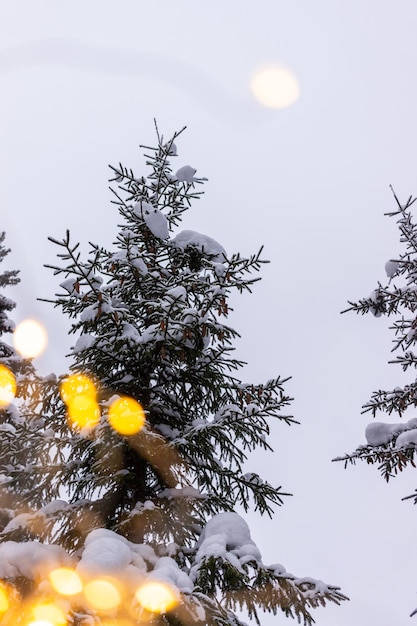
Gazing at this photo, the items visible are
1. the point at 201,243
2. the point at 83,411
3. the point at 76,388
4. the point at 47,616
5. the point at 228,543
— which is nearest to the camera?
the point at 47,616

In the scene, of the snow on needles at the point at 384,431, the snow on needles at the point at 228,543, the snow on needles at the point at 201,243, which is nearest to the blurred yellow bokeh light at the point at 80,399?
the snow on needles at the point at 228,543

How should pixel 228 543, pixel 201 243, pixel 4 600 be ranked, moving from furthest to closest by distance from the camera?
pixel 201 243 → pixel 228 543 → pixel 4 600

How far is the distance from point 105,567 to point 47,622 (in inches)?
24.6

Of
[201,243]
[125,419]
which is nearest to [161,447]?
[125,419]

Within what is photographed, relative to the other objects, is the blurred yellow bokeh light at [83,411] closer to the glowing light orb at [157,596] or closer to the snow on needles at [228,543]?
the snow on needles at [228,543]

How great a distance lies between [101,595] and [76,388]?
3342 mm

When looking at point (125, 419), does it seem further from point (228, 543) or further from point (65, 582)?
point (65, 582)

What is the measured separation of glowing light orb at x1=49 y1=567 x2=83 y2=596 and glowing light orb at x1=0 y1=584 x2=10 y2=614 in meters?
0.46

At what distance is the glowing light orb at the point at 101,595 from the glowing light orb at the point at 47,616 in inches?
9.9

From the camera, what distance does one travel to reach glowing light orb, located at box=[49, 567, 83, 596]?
4.08 m

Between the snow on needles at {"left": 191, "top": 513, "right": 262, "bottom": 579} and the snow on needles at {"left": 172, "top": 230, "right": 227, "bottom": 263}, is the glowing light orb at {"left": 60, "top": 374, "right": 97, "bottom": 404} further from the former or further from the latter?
the snow on needles at {"left": 172, "top": 230, "right": 227, "bottom": 263}

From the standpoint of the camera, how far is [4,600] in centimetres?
445

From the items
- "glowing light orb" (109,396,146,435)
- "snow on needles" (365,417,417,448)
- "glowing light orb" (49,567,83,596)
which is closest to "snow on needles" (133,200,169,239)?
"glowing light orb" (109,396,146,435)

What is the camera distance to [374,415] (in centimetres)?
919
